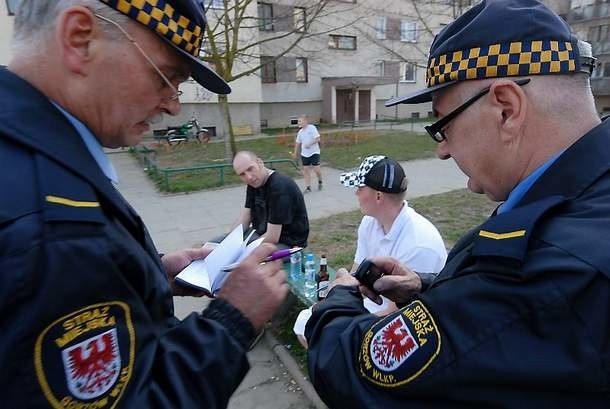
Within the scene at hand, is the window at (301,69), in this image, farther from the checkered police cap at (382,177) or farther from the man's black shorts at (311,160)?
the checkered police cap at (382,177)

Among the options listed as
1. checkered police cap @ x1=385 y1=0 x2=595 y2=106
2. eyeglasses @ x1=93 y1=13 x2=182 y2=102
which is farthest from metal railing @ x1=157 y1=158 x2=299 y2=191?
checkered police cap @ x1=385 y1=0 x2=595 y2=106

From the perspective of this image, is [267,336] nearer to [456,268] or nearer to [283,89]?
[456,268]

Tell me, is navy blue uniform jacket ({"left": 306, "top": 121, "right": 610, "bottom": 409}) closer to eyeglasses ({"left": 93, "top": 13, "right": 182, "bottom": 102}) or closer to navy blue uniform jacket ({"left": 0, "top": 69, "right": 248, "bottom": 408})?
navy blue uniform jacket ({"left": 0, "top": 69, "right": 248, "bottom": 408})

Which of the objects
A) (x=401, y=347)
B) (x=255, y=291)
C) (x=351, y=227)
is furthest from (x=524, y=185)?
(x=351, y=227)

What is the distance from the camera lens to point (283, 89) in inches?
1092

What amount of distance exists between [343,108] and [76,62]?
98.8 feet

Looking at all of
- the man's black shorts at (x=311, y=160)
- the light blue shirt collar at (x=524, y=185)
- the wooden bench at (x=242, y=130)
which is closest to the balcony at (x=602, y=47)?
the wooden bench at (x=242, y=130)

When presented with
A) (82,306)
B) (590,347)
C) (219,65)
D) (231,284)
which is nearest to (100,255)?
(82,306)

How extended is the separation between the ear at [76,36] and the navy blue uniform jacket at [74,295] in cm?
13

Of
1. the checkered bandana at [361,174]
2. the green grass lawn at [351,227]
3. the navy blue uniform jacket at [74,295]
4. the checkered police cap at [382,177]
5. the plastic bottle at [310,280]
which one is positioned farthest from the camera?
the green grass lawn at [351,227]

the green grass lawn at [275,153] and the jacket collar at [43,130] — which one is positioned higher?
the jacket collar at [43,130]

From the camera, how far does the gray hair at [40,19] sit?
3.50 ft

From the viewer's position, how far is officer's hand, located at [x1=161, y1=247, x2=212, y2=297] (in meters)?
2.00

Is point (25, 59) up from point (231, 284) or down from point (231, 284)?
up
